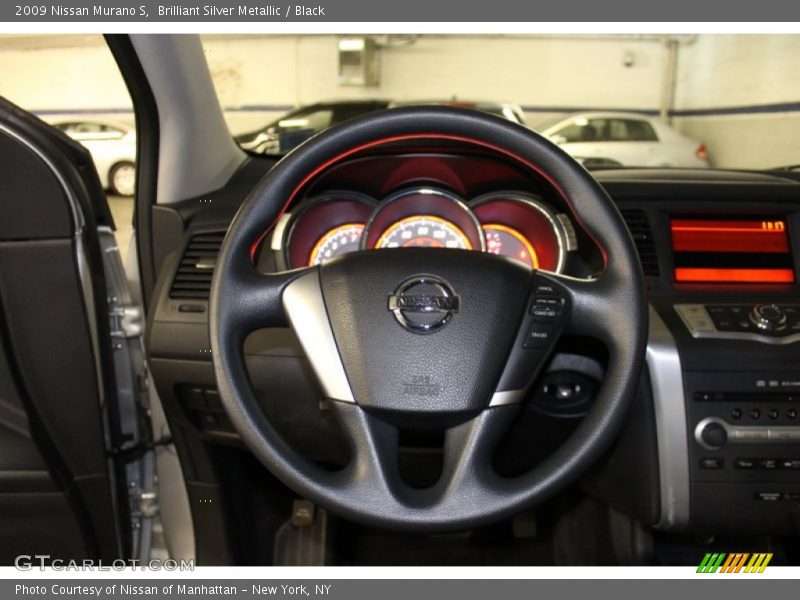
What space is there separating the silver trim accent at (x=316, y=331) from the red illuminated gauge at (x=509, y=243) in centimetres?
43

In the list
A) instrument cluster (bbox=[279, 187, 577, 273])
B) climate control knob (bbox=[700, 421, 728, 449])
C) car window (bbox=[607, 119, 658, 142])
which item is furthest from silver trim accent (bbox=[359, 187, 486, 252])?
car window (bbox=[607, 119, 658, 142])

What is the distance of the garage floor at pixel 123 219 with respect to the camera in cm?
147

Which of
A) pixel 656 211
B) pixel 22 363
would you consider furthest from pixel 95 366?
pixel 656 211

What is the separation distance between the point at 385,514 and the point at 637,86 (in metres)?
9.75

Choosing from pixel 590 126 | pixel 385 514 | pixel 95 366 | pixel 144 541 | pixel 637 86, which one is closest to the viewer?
pixel 385 514

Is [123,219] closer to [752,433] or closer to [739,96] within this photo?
[752,433]

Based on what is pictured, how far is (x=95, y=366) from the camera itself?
1.39 meters

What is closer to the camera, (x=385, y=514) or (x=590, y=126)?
(x=385, y=514)

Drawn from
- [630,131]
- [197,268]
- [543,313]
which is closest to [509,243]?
[543,313]

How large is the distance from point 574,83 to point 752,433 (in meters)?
9.10

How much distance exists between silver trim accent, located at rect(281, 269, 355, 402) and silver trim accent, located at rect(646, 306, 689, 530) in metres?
0.56

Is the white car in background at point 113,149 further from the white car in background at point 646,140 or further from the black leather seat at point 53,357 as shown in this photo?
the white car in background at point 646,140

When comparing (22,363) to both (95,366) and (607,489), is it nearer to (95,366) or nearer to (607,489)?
(95,366)

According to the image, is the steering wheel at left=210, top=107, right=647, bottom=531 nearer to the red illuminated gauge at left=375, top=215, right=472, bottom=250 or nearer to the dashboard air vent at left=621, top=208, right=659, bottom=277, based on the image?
the red illuminated gauge at left=375, top=215, right=472, bottom=250
